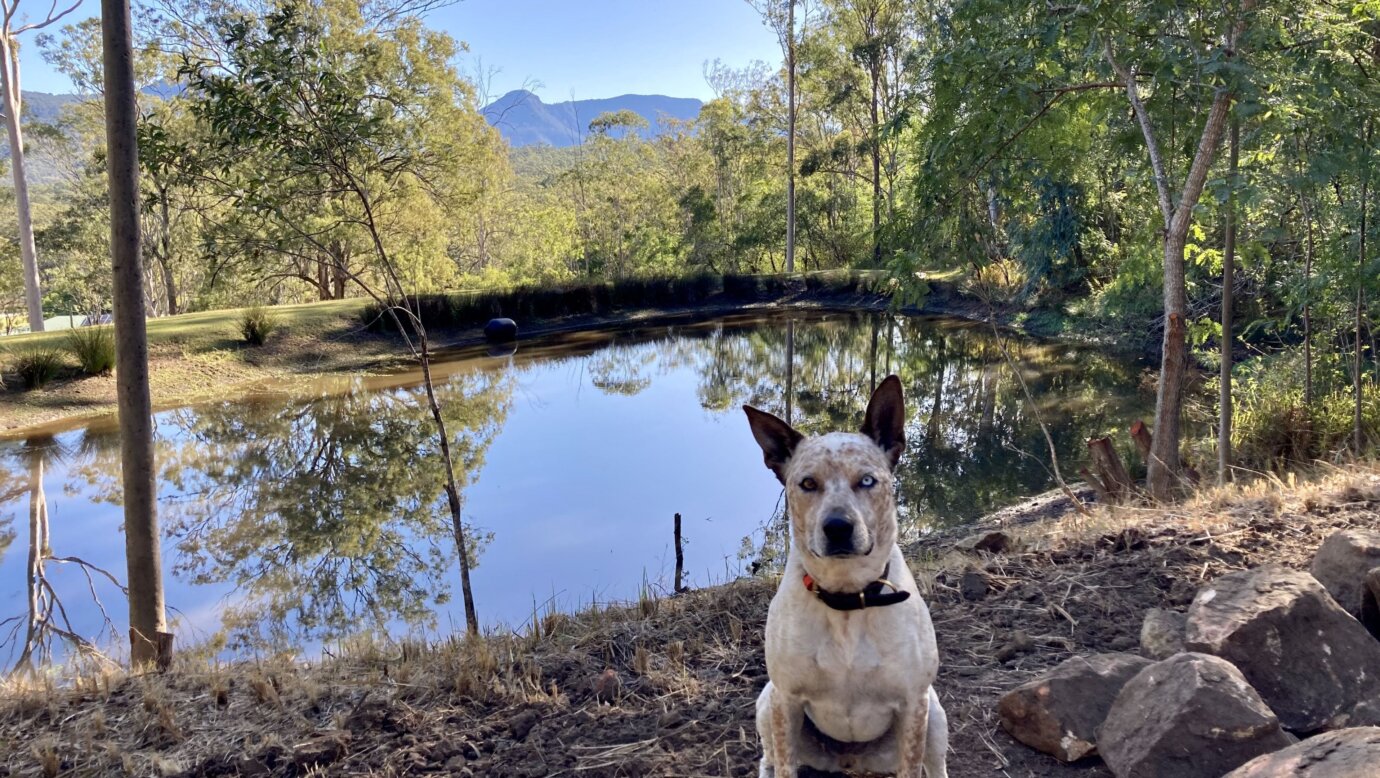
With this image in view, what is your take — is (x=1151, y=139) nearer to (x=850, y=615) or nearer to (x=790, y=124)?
(x=850, y=615)

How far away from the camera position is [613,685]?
356cm

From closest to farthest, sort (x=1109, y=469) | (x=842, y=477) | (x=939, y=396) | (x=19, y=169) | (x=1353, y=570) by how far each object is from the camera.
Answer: (x=842, y=477), (x=1353, y=570), (x=1109, y=469), (x=939, y=396), (x=19, y=169)

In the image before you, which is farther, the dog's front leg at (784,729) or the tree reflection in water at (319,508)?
the tree reflection in water at (319,508)

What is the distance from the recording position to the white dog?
212 centimetres

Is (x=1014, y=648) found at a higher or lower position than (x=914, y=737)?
lower

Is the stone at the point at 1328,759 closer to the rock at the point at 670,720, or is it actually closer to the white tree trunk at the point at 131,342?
the rock at the point at 670,720

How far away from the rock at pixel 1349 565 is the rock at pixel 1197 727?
1.20 meters

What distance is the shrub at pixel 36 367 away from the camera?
553 inches

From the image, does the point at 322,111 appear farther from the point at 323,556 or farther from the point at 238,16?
the point at 323,556

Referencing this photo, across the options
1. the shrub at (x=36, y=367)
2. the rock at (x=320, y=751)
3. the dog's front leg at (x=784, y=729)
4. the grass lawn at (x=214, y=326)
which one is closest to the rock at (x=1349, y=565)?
Answer: the dog's front leg at (x=784, y=729)

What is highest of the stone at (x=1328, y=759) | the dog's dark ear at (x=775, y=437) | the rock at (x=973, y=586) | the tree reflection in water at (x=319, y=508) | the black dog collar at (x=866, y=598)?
the dog's dark ear at (x=775, y=437)

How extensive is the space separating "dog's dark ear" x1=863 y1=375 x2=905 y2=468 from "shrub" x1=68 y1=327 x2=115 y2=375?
1663 cm

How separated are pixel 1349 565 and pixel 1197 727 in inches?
60.8

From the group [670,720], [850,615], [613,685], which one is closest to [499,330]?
[613,685]
